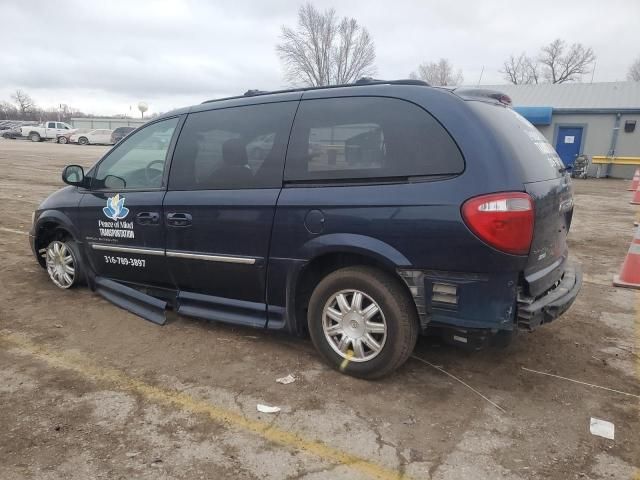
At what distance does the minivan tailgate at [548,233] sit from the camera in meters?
2.96

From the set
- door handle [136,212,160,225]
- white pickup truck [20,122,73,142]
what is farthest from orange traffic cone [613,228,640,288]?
white pickup truck [20,122,73,142]

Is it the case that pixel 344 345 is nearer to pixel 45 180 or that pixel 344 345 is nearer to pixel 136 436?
pixel 136 436

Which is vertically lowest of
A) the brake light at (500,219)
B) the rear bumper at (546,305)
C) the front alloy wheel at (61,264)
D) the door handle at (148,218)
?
the front alloy wheel at (61,264)

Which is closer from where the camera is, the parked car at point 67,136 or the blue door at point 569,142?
the blue door at point 569,142

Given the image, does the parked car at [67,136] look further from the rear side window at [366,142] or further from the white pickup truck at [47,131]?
the rear side window at [366,142]

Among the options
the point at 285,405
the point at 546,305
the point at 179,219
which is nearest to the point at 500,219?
the point at 546,305

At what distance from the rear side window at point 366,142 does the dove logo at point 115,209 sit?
1.73 m

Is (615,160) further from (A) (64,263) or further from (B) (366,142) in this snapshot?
(A) (64,263)

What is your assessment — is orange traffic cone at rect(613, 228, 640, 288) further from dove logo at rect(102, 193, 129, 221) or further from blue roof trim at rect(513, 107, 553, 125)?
blue roof trim at rect(513, 107, 553, 125)

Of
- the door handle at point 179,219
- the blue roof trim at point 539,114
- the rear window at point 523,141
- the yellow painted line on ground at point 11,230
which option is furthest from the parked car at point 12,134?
the rear window at point 523,141

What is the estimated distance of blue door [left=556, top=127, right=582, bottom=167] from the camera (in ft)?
78.3

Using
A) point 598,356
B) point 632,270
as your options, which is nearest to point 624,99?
point 632,270

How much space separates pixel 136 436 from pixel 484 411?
2.04 metres

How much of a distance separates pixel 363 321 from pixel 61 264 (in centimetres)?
349
